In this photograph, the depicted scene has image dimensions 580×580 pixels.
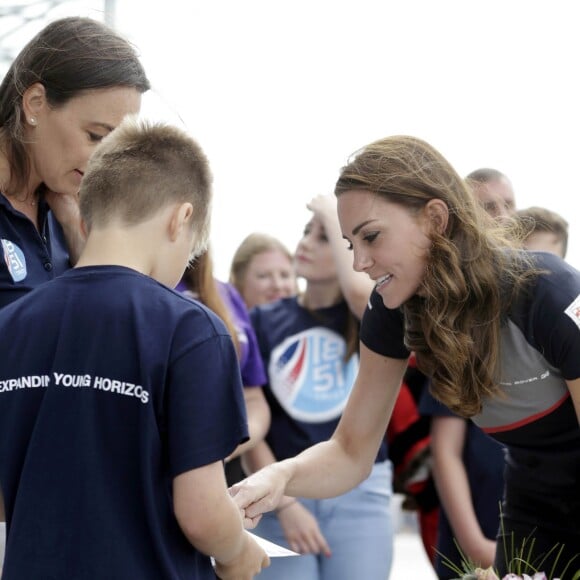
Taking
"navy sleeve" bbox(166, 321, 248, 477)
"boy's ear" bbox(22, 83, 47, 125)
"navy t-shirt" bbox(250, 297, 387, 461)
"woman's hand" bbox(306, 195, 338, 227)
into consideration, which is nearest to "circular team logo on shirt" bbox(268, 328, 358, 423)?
"navy t-shirt" bbox(250, 297, 387, 461)

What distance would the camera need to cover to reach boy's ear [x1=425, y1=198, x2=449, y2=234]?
234 cm

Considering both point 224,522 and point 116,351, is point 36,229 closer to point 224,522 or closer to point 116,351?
point 116,351

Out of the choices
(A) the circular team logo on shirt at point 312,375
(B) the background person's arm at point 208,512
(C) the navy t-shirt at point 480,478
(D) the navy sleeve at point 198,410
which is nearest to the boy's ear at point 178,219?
(D) the navy sleeve at point 198,410

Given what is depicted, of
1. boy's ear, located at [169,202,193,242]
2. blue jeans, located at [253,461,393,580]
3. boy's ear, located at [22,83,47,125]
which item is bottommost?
blue jeans, located at [253,461,393,580]

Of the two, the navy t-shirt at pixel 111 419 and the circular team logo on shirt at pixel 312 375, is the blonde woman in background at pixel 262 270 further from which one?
the navy t-shirt at pixel 111 419

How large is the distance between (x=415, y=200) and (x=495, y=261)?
227 millimetres

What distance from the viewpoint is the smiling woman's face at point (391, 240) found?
235cm

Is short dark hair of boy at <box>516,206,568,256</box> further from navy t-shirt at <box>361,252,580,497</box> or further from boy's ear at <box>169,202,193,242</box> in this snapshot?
boy's ear at <box>169,202,193,242</box>

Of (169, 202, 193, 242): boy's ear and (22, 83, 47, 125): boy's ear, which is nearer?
(169, 202, 193, 242): boy's ear

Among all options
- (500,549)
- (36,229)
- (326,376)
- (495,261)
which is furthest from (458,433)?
(36,229)

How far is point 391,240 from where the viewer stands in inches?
92.4

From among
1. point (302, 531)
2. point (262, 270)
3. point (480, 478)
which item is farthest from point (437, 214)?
point (262, 270)

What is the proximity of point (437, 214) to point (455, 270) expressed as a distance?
0.14 m

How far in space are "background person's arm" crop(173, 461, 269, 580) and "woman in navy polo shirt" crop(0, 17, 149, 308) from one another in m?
0.64
